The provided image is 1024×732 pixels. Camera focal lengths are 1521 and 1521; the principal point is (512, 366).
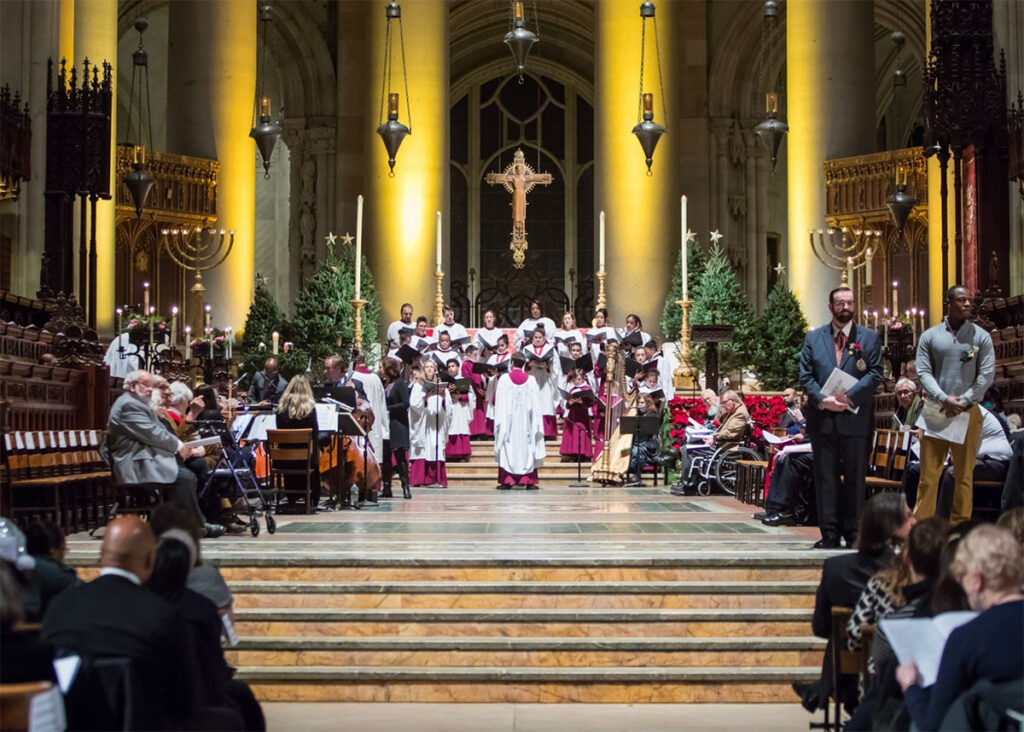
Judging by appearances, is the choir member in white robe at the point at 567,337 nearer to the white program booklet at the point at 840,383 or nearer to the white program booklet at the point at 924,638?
the white program booklet at the point at 840,383

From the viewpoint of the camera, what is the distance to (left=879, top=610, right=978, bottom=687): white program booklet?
4715 mm

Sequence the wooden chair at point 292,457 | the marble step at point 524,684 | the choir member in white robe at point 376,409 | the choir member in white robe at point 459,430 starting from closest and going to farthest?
the marble step at point 524,684 → the wooden chair at point 292,457 → the choir member in white robe at point 376,409 → the choir member in white robe at point 459,430

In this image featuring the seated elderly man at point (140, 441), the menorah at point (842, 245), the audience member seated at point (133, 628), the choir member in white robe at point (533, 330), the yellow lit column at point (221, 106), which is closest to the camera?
the audience member seated at point (133, 628)

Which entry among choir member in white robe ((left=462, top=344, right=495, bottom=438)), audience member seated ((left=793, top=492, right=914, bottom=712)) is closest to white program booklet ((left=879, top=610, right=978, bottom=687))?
audience member seated ((left=793, top=492, right=914, bottom=712))

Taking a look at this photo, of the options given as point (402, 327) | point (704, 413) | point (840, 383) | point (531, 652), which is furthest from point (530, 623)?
point (402, 327)

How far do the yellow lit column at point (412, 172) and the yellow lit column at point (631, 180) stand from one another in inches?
104

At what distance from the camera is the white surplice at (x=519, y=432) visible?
59.1ft

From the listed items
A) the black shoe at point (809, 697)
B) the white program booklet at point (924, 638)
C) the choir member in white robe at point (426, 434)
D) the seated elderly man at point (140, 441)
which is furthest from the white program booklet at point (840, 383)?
the choir member in white robe at point (426, 434)

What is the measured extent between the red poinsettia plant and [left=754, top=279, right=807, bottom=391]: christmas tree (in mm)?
2210

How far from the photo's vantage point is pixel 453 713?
7996mm

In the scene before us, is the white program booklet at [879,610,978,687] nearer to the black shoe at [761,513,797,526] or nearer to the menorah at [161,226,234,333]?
the black shoe at [761,513,797,526]

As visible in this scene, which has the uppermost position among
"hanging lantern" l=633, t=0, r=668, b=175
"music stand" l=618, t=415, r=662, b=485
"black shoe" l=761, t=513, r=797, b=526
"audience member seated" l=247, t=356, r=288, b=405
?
"hanging lantern" l=633, t=0, r=668, b=175

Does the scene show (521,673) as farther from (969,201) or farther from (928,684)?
(969,201)

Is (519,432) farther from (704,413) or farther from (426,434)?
(704,413)
